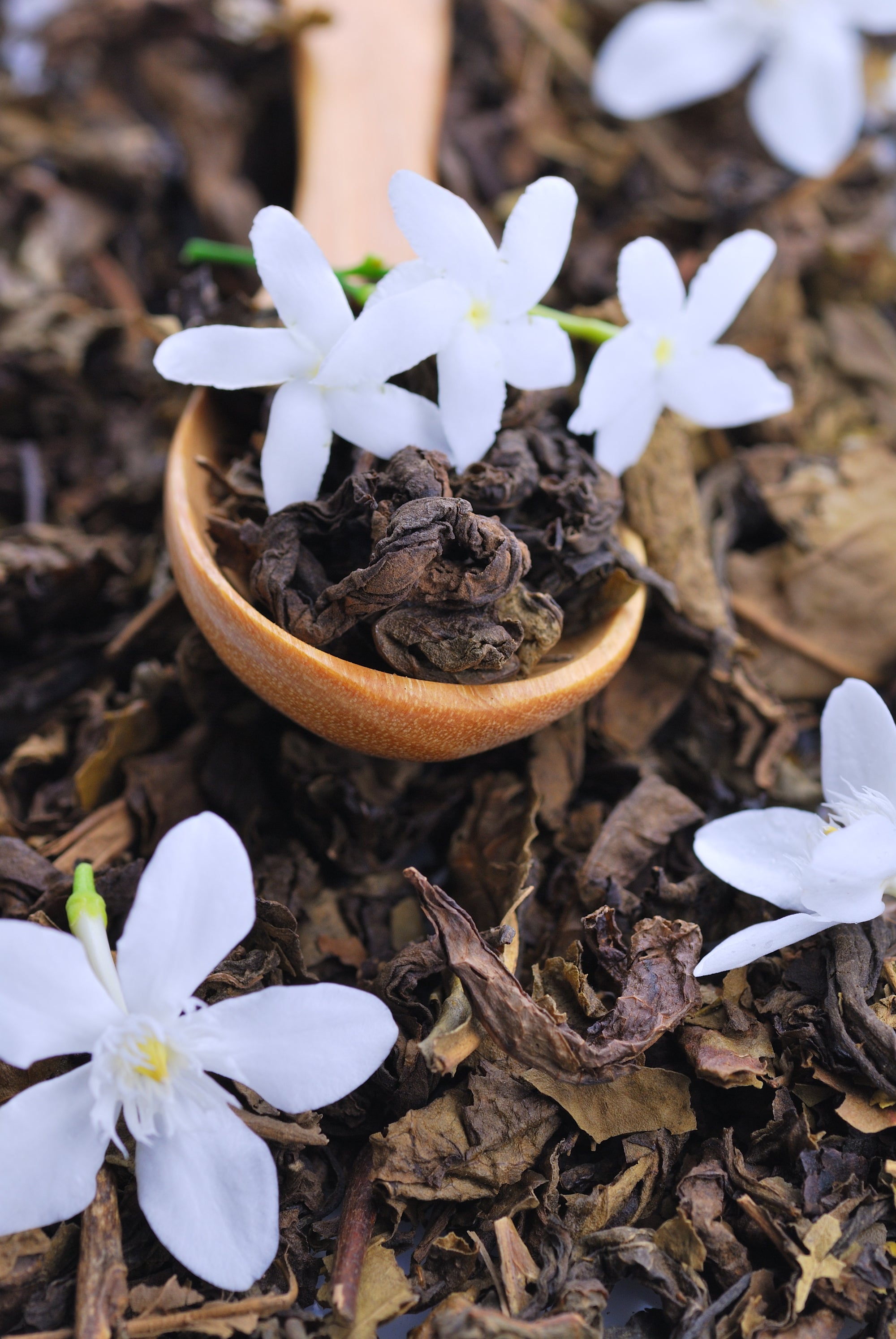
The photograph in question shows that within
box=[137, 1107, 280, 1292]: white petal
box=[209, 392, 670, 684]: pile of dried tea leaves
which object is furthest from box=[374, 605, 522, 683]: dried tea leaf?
box=[137, 1107, 280, 1292]: white petal

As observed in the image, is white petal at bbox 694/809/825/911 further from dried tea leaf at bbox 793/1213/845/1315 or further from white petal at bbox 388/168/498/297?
white petal at bbox 388/168/498/297

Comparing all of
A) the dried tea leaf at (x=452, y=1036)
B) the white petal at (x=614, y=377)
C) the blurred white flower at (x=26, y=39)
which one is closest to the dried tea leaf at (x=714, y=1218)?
the dried tea leaf at (x=452, y=1036)

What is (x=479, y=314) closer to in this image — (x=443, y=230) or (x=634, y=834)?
(x=443, y=230)

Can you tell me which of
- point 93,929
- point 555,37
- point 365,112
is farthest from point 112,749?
point 555,37

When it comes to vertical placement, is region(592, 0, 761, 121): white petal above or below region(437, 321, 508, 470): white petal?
above

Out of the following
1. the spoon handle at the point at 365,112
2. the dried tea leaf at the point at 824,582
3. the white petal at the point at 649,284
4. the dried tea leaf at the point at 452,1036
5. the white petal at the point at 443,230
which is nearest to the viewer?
the dried tea leaf at the point at 452,1036

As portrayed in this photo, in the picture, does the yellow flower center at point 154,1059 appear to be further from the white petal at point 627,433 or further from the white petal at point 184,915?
the white petal at point 627,433

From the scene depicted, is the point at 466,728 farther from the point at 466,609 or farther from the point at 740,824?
the point at 740,824
